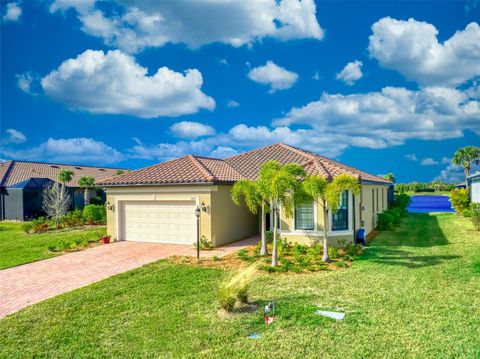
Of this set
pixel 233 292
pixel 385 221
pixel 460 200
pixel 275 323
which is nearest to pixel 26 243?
pixel 233 292

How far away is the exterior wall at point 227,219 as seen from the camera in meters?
16.8

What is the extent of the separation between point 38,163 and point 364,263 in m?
40.8

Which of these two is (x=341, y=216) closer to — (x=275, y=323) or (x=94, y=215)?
(x=275, y=323)

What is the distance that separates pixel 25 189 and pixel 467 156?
190ft

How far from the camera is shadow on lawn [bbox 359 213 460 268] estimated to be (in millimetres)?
13430

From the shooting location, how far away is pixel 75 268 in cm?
1338

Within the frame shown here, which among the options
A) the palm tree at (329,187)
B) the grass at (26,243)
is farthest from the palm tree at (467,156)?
the grass at (26,243)

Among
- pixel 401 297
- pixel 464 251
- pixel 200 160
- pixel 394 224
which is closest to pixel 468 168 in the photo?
pixel 394 224

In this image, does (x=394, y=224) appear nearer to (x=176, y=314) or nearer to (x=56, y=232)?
(x=176, y=314)

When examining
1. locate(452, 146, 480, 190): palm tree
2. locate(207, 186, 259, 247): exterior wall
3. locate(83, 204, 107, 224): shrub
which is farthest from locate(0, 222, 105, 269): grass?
locate(452, 146, 480, 190): palm tree

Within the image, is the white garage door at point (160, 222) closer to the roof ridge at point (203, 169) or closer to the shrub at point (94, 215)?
the roof ridge at point (203, 169)

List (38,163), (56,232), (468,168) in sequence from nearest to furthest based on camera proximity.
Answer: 1. (56,232)
2. (38,163)
3. (468,168)

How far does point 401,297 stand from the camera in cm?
918

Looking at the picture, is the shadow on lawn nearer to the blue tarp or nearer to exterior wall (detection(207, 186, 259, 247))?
exterior wall (detection(207, 186, 259, 247))
